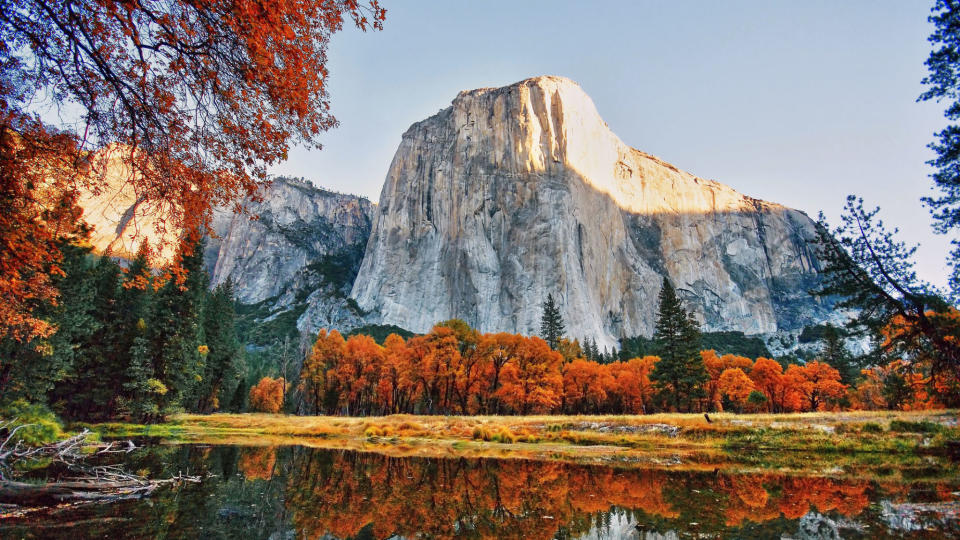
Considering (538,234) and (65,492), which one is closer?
(65,492)

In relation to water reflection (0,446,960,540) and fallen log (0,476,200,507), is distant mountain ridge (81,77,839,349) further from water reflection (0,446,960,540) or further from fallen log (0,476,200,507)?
fallen log (0,476,200,507)

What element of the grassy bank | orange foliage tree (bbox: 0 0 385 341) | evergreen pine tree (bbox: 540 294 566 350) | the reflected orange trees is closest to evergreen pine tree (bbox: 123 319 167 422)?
the grassy bank

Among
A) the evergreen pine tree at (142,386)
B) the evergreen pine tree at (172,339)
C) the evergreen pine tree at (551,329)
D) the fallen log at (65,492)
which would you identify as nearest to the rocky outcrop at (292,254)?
the evergreen pine tree at (551,329)

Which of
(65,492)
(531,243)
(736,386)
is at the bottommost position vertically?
(65,492)

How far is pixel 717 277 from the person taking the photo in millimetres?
160625

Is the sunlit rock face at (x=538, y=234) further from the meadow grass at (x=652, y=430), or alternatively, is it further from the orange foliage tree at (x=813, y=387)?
the meadow grass at (x=652, y=430)

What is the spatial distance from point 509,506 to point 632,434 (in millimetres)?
18891

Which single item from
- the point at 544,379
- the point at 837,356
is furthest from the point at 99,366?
the point at 837,356

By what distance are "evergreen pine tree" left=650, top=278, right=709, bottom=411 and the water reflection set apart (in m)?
30.2

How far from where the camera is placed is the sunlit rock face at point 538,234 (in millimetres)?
118812

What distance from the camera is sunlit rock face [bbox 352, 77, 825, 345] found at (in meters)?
119

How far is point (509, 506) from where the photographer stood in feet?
30.9

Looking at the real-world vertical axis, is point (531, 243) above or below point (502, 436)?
above

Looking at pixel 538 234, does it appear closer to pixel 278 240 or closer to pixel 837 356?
pixel 837 356
